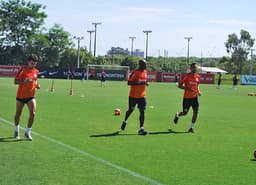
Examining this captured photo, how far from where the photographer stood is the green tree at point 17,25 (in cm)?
10425

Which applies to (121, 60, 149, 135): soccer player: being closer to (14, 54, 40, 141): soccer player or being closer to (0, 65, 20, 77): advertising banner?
(14, 54, 40, 141): soccer player

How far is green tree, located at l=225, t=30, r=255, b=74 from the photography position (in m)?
133

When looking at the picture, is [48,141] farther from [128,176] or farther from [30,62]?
[128,176]

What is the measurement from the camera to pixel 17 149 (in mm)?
11430

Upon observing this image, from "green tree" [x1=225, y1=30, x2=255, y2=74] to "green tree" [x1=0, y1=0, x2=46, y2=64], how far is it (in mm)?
49729

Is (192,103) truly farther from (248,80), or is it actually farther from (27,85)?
(248,80)

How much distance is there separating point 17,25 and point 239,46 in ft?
183

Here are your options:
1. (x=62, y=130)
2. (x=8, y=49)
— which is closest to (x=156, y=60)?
(x=8, y=49)

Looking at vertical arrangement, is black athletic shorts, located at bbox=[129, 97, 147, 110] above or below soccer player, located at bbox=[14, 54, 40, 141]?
below

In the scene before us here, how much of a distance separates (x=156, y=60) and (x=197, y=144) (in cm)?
13188

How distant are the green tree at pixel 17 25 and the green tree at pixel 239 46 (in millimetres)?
49729

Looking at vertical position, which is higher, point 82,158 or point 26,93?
point 26,93

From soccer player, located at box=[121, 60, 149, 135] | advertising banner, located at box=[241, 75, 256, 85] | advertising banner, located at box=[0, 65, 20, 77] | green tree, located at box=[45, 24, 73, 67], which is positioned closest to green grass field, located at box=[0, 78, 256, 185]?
soccer player, located at box=[121, 60, 149, 135]

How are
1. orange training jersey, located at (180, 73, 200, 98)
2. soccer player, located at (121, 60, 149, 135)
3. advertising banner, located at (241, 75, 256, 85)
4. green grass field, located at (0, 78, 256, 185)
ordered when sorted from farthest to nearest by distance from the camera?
1. advertising banner, located at (241, 75, 256, 85)
2. orange training jersey, located at (180, 73, 200, 98)
3. soccer player, located at (121, 60, 149, 135)
4. green grass field, located at (0, 78, 256, 185)
